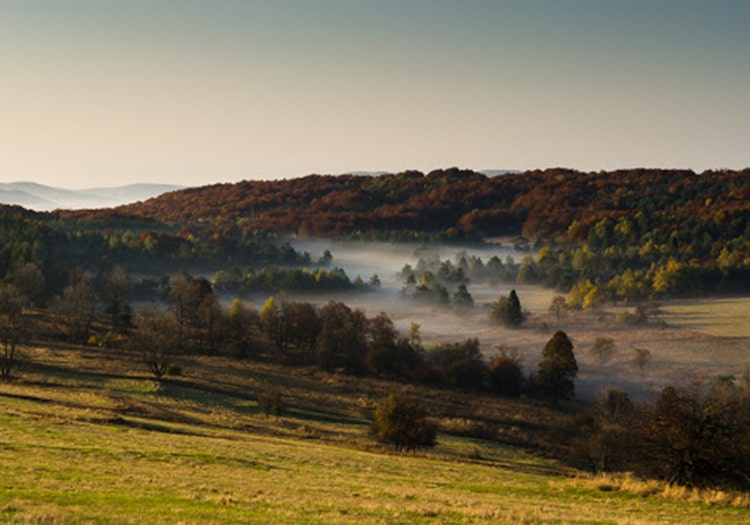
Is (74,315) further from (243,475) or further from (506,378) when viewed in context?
(243,475)

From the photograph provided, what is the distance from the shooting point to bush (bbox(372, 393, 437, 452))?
5141 cm

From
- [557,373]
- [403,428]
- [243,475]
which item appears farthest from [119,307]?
[243,475]

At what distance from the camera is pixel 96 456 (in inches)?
1112

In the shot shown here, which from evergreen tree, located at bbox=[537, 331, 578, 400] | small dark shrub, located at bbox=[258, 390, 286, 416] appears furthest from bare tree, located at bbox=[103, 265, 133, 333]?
evergreen tree, located at bbox=[537, 331, 578, 400]

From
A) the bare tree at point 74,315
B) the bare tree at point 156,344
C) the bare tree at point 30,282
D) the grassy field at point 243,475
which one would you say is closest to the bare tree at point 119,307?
the bare tree at point 74,315

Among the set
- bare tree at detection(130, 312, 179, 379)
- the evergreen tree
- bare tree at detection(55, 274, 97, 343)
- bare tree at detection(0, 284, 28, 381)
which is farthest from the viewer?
the evergreen tree

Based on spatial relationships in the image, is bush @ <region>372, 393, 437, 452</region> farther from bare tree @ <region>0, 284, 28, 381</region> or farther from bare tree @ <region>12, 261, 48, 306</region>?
bare tree @ <region>12, 261, 48, 306</region>

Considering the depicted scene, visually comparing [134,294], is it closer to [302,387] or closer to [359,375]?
[359,375]

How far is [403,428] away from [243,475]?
84.5ft

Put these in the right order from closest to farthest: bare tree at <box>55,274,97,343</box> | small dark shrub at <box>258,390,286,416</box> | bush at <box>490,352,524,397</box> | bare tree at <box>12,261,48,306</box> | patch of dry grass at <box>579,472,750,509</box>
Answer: patch of dry grass at <box>579,472,750,509</box> < small dark shrub at <box>258,390,286,416</box> < bare tree at <box>55,274,97,343</box> < bush at <box>490,352,524,397</box> < bare tree at <box>12,261,48,306</box>

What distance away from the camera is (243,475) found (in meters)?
27.4

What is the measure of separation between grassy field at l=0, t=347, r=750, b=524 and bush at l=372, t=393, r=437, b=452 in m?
1.66

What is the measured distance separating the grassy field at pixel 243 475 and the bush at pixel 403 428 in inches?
65.5

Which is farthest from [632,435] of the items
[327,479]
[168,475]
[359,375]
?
[359,375]
